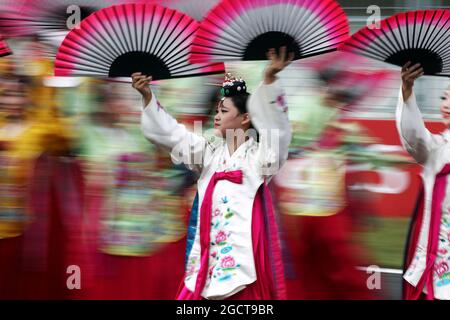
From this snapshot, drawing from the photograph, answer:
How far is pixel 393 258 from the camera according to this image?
11.5 feet

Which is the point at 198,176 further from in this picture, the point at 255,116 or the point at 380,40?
the point at 380,40

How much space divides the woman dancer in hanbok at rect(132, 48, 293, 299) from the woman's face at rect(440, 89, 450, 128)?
2.19ft

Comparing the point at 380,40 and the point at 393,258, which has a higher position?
the point at 380,40

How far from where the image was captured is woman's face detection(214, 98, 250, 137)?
3.46 metres

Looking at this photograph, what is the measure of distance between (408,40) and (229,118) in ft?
2.60

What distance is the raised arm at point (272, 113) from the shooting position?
3303 millimetres

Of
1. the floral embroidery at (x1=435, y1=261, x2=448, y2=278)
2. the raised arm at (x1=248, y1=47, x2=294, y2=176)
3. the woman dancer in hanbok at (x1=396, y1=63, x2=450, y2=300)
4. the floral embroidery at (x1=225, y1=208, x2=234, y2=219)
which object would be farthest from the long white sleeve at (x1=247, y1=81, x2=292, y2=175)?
the floral embroidery at (x1=435, y1=261, x2=448, y2=278)

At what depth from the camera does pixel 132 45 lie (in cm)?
343

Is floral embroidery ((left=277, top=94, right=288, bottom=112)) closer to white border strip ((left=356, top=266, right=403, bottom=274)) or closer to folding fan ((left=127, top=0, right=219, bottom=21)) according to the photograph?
folding fan ((left=127, top=0, right=219, bottom=21))

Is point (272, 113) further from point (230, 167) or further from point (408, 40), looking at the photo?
point (408, 40)

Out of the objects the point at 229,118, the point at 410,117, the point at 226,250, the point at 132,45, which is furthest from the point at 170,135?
the point at 410,117

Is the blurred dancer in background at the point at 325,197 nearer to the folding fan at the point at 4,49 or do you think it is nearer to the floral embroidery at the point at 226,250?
the floral embroidery at the point at 226,250
